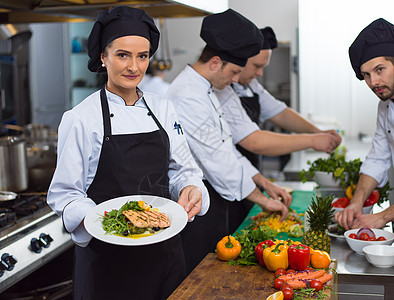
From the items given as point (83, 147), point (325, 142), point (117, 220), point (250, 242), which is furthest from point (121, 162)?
point (325, 142)

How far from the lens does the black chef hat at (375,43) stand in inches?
81.4

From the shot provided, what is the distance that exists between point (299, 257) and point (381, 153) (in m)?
0.96

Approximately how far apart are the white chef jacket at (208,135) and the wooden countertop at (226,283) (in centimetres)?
64

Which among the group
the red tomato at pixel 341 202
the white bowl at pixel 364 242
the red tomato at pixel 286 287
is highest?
the red tomato at pixel 341 202

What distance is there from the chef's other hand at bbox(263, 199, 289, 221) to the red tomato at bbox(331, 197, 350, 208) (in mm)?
219

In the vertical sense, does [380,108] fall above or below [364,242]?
above

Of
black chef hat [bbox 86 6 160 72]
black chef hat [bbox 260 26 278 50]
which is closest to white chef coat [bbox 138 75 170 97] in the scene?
black chef hat [bbox 260 26 278 50]

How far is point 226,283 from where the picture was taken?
168cm

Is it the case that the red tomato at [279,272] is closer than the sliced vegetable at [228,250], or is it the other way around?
the red tomato at [279,272]

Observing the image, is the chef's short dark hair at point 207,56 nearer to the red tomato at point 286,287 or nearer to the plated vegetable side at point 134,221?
the plated vegetable side at point 134,221

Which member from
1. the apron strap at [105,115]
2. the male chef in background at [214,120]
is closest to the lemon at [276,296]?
the apron strap at [105,115]

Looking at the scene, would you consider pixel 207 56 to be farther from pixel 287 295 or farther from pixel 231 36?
pixel 287 295

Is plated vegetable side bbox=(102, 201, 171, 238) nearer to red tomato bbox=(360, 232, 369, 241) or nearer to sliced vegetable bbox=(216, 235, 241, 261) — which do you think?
sliced vegetable bbox=(216, 235, 241, 261)

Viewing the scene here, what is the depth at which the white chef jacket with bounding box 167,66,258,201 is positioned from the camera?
2395mm
